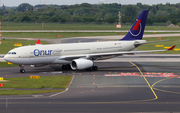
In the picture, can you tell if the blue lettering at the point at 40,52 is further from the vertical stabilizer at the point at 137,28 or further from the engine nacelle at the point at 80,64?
the vertical stabilizer at the point at 137,28

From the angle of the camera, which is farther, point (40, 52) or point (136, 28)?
point (136, 28)

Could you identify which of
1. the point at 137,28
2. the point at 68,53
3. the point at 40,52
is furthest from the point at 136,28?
the point at 40,52

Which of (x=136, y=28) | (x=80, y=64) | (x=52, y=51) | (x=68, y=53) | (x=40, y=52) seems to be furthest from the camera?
(x=136, y=28)

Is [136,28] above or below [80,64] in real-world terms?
above

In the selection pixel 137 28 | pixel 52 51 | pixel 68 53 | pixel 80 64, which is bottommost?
pixel 80 64

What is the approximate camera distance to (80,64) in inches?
1629

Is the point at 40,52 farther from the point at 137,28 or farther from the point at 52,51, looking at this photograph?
the point at 137,28

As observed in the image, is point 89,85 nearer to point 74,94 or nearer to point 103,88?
point 103,88

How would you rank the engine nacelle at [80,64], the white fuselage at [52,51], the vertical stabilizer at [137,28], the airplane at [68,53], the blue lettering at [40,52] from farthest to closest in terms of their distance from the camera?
the vertical stabilizer at [137,28] < the engine nacelle at [80,64] < the blue lettering at [40,52] < the airplane at [68,53] < the white fuselage at [52,51]

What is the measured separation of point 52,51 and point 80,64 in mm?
4765

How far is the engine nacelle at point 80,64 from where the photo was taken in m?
41.3

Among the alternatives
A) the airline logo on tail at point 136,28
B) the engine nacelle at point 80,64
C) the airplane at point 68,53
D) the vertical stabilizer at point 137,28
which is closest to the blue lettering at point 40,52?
the airplane at point 68,53

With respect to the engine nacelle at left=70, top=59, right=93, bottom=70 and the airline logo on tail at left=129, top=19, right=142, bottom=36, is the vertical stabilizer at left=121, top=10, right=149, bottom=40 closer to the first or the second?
the airline logo on tail at left=129, top=19, right=142, bottom=36

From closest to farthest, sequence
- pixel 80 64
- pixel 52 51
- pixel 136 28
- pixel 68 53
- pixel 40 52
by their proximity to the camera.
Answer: pixel 40 52, pixel 80 64, pixel 52 51, pixel 68 53, pixel 136 28
